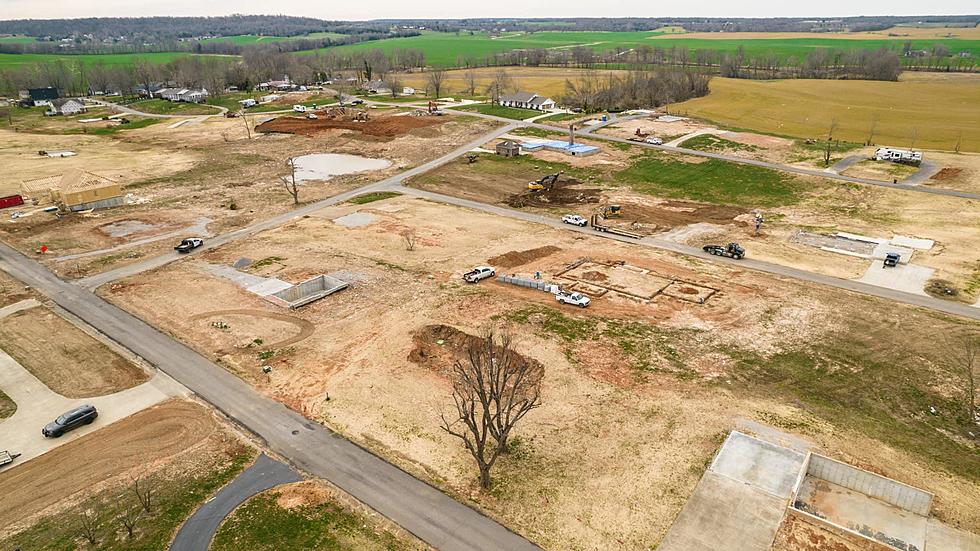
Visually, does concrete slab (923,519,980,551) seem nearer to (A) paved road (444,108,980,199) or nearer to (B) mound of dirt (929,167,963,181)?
(A) paved road (444,108,980,199)

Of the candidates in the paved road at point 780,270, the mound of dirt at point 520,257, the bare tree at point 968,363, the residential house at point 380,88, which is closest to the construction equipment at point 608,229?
the paved road at point 780,270

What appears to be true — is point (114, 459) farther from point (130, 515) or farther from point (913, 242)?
point (913, 242)

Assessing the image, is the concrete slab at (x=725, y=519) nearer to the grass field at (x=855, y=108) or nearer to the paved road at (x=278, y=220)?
the paved road at (x=278, y=220)

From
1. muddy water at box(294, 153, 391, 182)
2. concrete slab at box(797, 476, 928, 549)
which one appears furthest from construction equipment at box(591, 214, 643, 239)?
muddy water at box(294, 153, 391, 182)

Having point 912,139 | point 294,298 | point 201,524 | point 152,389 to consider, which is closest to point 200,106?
point 294,298

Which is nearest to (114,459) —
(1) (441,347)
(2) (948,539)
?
(1) (441,347)

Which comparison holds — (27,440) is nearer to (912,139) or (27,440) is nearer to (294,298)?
(294,298)
